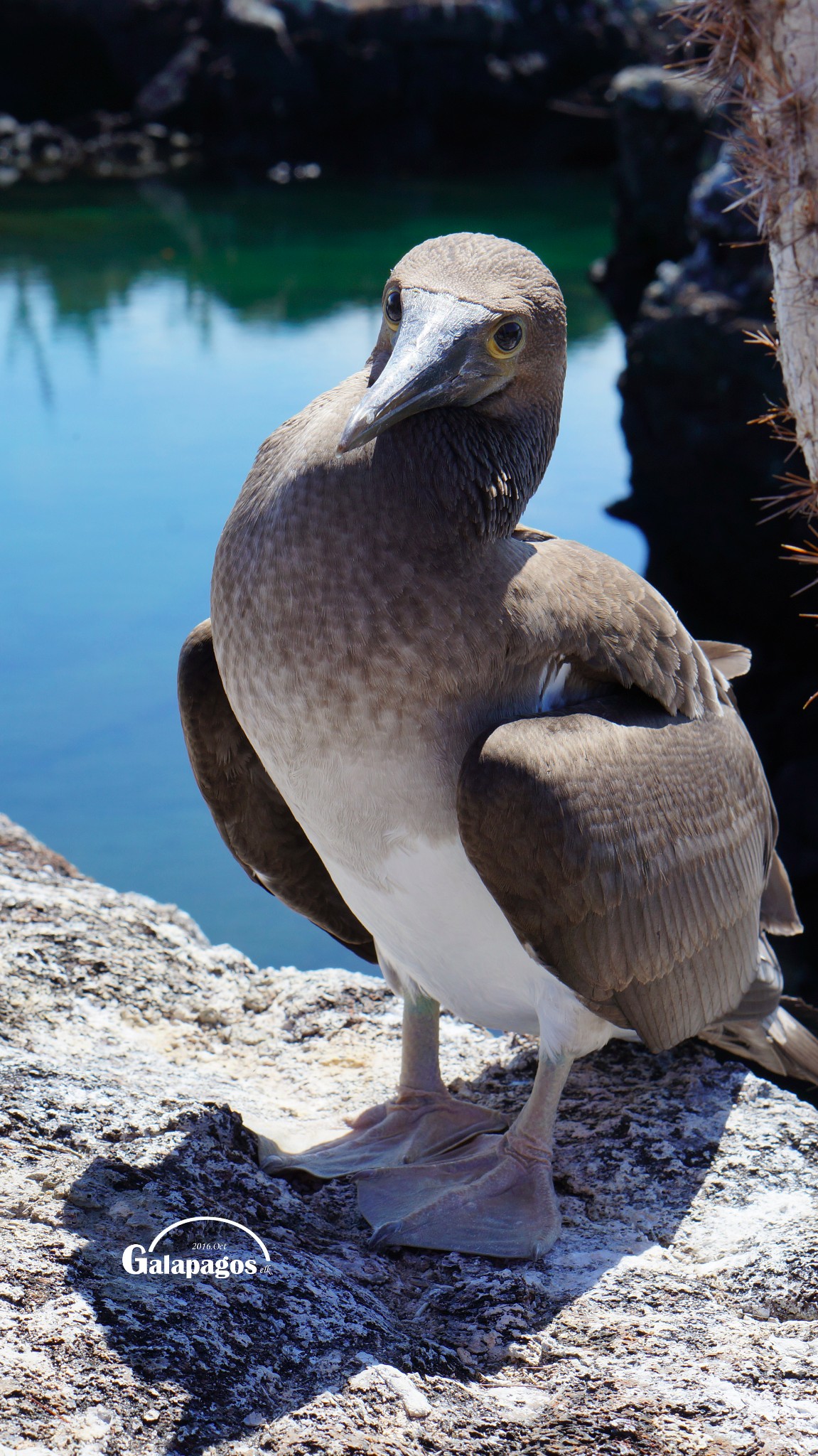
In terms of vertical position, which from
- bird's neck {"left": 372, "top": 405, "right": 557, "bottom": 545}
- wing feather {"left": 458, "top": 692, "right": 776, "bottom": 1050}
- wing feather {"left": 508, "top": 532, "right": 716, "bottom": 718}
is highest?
bird's neck {"left": 372, "top": 405, "right": 557, "bottom": 545}

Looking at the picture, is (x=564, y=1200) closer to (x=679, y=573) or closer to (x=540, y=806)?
(x=540, y=806)

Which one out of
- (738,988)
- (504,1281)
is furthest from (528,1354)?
(738,988)

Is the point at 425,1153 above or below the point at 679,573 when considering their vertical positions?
below

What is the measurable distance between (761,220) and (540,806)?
46.2 inches

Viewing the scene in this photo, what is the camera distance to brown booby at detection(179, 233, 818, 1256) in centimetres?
262

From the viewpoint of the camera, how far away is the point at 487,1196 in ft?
9.70

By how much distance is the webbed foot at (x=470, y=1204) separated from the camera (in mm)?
2844

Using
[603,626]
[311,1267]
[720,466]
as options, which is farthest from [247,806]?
[720,466]

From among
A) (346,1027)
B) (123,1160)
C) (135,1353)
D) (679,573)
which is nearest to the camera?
(135,1353)

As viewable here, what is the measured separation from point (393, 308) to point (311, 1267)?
1928mm

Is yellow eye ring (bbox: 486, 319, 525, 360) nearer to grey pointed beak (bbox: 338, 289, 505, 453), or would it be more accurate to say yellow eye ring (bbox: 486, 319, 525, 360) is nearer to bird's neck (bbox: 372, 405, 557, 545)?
grey pointed beak (bbox: 338, 289, 505, 453)

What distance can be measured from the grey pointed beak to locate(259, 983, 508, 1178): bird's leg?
142cm

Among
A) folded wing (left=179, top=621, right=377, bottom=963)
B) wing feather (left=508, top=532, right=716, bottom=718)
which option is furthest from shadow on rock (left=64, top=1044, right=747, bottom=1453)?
wing feather (left=508, top=532, right=716, bottom=718)

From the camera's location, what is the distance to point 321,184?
88.2ft
